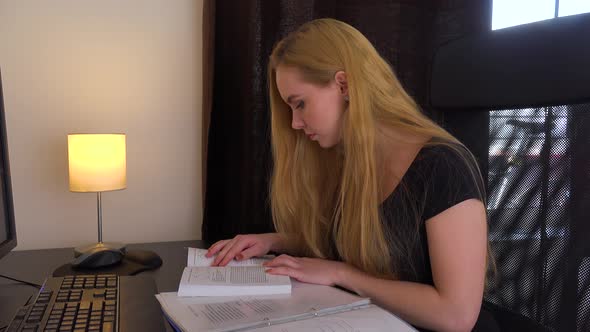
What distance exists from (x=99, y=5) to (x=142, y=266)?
0.81 metres

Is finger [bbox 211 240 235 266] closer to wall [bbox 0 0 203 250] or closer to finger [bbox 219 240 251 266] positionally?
finger [bbox 219 240 251 266]

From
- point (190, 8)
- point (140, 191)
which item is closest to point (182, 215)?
point (140, 191)

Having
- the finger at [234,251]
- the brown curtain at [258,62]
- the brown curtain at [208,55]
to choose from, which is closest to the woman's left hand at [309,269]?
the finger at [234,251]

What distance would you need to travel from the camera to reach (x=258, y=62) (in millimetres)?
1304

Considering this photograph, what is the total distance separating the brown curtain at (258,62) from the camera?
1.25 metres

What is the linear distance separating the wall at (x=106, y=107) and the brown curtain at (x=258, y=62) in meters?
0.09

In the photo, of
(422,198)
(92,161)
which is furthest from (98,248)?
(422,198)

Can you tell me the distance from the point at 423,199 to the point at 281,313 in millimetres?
308

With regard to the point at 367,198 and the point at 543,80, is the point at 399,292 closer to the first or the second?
the point at 367,198

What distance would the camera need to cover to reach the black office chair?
685 millimetres

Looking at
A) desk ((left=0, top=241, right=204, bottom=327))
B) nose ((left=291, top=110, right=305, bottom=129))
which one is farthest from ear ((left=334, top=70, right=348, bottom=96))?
desk ((left=0, top=241, right=204, bottom=327))

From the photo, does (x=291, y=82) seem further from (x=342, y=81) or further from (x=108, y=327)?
(x=108, y=327)

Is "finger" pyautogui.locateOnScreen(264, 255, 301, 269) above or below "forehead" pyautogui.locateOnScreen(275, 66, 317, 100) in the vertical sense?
below

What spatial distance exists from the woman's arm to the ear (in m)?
0.29
